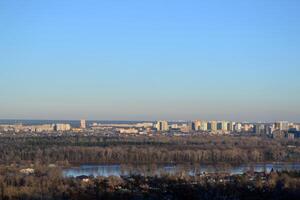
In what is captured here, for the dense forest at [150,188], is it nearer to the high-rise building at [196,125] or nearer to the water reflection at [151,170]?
the water reflection at [151,170]

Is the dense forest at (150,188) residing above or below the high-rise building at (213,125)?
below

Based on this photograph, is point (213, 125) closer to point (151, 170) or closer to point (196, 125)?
point (196, 125)

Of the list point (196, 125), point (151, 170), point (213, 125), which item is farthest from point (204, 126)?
point (151, 170)

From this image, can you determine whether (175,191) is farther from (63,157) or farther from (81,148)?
(81,148)

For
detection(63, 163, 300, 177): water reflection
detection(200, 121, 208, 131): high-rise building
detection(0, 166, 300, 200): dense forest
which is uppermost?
detection(200, 121, 208, 131): high-rise building

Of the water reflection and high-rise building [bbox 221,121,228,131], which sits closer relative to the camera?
the water reflection

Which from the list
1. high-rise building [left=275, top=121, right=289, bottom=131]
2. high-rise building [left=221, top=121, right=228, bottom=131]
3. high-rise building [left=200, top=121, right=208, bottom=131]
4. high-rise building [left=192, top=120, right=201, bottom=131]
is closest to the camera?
high-rise building [left=275, top=121, right=289, bottom=131]

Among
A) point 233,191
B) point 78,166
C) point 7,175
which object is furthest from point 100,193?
point 78,166

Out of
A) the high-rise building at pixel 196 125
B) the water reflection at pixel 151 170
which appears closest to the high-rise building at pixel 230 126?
the high-rise building at pixel 196 125

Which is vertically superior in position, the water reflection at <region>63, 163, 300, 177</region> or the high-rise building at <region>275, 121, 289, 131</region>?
the high-rise building at <region>275, 121, 289, 131</region>

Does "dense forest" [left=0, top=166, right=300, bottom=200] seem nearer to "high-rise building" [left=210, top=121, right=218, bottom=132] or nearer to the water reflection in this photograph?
the water reflection

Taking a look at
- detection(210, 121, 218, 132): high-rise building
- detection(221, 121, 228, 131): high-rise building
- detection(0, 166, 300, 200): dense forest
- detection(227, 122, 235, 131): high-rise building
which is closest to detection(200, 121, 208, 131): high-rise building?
detection(210, 121, 218, 132): high-rise building
